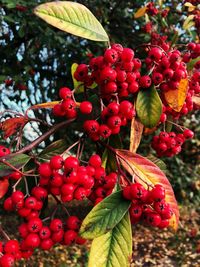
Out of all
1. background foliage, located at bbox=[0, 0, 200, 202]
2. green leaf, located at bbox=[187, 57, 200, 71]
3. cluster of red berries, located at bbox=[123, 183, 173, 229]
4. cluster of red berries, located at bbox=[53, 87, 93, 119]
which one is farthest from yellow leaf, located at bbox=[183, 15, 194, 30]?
cluster of red berries, located at bbox=[123, 183, 173, 229]

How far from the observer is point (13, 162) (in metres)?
0.80

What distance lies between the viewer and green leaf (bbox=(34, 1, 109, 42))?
2.70ft

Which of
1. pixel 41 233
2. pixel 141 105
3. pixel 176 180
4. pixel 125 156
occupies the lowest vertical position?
pixel 176 180

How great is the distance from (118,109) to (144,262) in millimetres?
3818

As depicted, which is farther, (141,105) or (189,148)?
(189,148)

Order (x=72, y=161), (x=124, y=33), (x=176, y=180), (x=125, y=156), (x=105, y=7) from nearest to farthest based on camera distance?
(x=72, y=161) < (x=125, y=156) < (x=105, y=7) < (x=124, y=33) < (x=176, y=180)

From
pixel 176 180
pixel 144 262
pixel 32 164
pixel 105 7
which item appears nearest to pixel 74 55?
pixel 105 7

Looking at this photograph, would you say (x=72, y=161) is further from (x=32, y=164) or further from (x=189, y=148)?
(x=189, y=148)

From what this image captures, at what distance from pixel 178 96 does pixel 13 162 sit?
0.40 m

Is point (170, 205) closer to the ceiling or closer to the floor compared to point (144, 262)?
closer to the ceiling

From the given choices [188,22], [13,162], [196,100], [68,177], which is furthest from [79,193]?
[188,22]

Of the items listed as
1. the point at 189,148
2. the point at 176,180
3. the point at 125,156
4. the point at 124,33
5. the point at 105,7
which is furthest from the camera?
the point at 189,148

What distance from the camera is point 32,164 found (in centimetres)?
93

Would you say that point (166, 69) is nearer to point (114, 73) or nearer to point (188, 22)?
point (114, 73)
